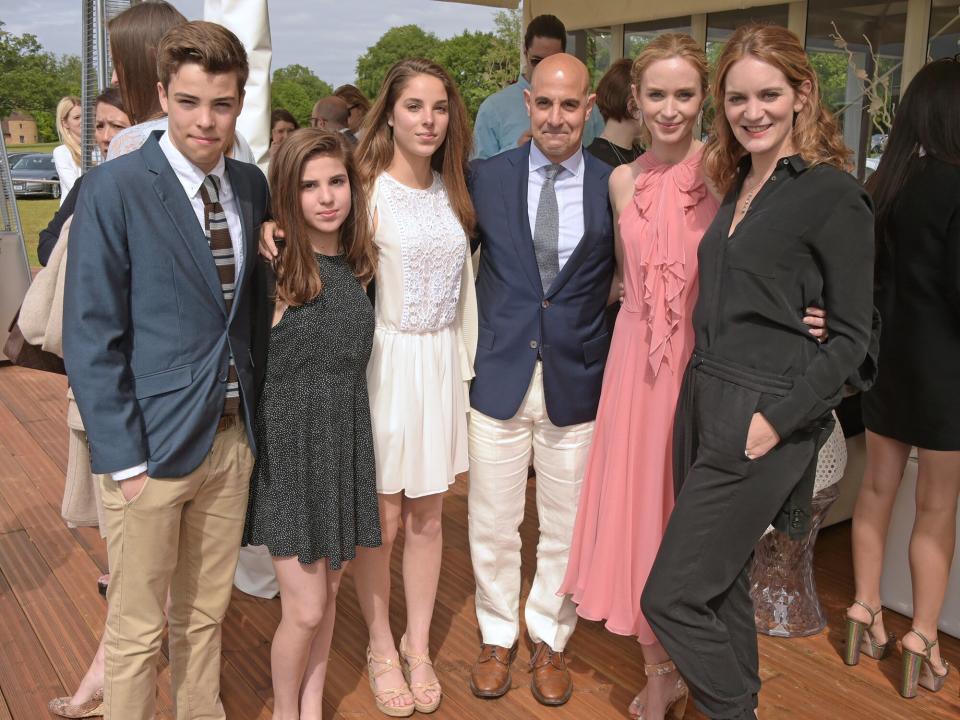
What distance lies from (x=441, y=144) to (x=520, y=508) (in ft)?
3.79

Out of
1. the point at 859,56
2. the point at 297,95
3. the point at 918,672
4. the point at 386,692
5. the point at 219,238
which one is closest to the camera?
the point at 219,238

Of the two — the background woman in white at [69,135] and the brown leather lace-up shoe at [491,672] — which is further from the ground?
the background woman in white at [69,135]

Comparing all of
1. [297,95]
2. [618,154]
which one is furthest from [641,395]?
[297,95]

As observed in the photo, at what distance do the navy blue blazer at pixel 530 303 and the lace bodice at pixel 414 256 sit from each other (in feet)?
0.47

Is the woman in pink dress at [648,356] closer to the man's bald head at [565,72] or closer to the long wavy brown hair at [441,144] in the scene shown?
the man's bald head at [565,72]

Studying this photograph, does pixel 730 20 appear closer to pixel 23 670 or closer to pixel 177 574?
pixel 177 574

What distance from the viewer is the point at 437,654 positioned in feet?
9.87

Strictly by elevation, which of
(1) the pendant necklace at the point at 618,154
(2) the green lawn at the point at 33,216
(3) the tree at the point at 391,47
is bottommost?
(2) the green lawn at the point at 33,216

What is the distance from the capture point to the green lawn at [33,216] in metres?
16.7

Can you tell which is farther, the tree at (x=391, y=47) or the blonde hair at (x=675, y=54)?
the tree at (x=391, y=47)

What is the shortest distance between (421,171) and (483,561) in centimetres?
123

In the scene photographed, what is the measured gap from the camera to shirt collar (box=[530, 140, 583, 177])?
2.61 meters

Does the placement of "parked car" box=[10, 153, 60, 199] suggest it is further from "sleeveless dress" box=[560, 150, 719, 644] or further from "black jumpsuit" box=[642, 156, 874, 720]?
"black jumpsuit" box=[642, 156, 874, 720]

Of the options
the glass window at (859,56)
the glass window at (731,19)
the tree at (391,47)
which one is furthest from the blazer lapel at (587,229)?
the tree at (391,47)
